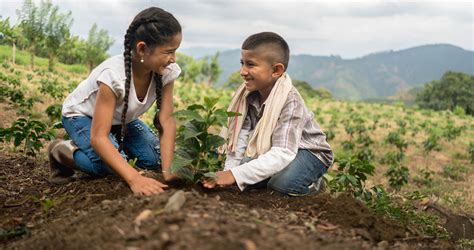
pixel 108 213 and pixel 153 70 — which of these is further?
pixel 153 70

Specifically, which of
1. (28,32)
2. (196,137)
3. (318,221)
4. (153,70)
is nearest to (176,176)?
(196,137)

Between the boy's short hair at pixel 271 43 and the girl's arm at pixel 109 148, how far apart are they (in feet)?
3.00

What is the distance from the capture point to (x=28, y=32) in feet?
70.4

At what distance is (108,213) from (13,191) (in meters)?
1.72

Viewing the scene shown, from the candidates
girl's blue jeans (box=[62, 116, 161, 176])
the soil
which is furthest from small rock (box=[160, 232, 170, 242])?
girl's blue jeans (box=[62, 116, 161, 176])

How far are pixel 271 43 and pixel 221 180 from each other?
941 millimetres

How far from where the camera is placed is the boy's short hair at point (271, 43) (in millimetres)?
3301

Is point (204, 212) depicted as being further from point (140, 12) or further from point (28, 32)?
point (28, 32)

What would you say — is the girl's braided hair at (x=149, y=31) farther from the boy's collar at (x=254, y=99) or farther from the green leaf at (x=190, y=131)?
the boy's collar at (x=254, y=99)

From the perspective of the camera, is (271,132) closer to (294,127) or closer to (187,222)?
(294,127)

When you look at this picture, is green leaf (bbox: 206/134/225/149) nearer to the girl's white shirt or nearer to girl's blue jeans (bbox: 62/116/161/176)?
the girl's white shirt

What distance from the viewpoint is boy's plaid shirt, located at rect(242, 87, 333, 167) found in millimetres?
3211

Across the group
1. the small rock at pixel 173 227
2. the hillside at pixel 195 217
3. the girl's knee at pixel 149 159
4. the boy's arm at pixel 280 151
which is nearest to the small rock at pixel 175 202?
the hillside at pixel 195 217

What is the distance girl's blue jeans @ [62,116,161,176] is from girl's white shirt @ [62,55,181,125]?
0.08m
